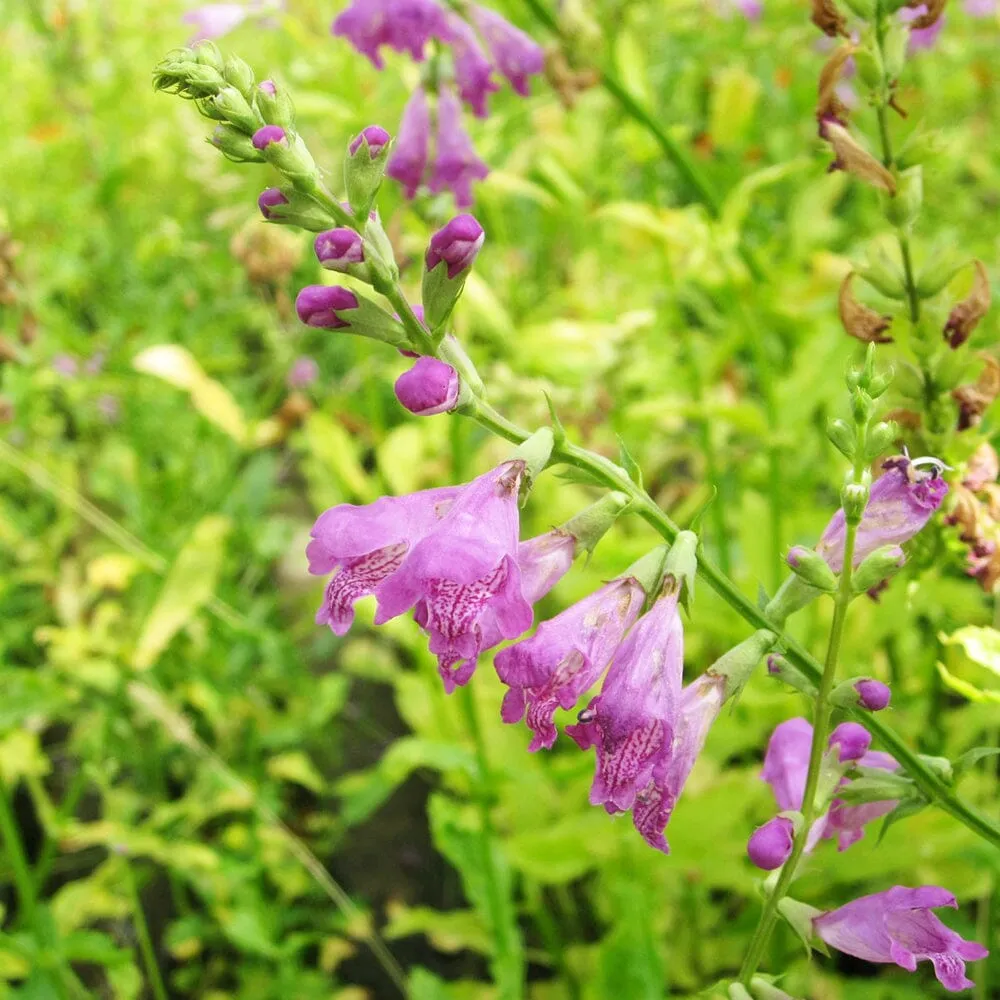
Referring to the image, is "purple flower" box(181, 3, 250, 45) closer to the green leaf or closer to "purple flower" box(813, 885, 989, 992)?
the green leaf

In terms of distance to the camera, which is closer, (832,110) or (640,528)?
(832,110)

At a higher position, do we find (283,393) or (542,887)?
(283,393)

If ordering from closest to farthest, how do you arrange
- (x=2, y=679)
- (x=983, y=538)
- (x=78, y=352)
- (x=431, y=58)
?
(x=983, y=538) → (x=431, y=58) → (x=2, y=679) → (x=78, y=352)

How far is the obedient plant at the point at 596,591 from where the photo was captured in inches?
24.6

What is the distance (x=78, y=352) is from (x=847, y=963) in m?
2.18

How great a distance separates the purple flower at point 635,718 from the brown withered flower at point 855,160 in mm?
473

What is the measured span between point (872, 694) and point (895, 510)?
0.51 ft

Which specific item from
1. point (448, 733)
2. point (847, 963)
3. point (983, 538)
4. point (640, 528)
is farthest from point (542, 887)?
point (983, 538)

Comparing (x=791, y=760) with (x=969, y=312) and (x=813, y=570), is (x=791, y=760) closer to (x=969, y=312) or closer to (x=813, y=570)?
(x=813, y=570)

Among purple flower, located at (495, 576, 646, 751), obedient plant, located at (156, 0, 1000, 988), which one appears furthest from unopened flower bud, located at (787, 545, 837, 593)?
purple flower, located at (495, 576, 646, 751)

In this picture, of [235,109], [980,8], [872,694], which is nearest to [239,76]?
[235,109]

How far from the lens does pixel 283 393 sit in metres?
3.08

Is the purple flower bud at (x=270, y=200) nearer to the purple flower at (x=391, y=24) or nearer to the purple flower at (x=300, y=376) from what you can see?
the purple flower at (x=391, y=24)

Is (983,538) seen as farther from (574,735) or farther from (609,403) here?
(609,403)
